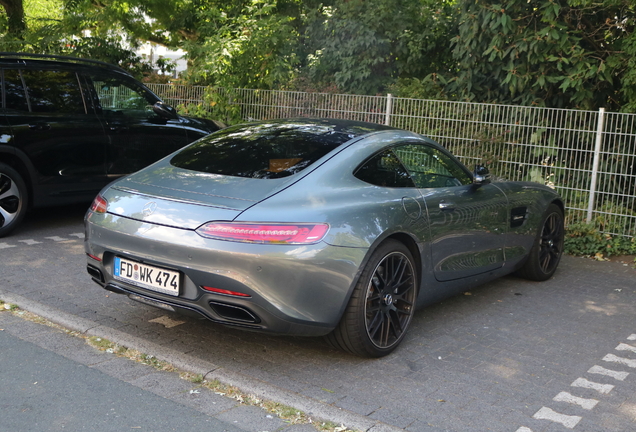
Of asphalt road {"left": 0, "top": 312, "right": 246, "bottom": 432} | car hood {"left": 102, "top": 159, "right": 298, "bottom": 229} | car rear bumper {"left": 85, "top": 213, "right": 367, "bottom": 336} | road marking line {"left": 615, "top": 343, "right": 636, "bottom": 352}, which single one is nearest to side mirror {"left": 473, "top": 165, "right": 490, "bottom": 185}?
road marking line {"left": 615, "top": 343, "right": 636, "bottom": 352}

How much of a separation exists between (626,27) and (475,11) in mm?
2119

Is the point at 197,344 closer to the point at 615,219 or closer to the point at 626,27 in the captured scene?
the point at 615,219

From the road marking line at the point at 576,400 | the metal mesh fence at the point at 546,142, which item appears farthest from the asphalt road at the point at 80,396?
the metal mesh fence at the point at 546,142

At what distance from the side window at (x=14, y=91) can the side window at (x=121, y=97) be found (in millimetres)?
918

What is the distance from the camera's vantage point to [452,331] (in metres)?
4.98

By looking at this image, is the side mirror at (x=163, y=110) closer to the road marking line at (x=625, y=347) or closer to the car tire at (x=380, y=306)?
the car tire at (x=380, y=306)

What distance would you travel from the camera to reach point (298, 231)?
378cm

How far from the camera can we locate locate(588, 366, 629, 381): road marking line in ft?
13.9

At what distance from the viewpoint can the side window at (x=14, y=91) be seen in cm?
716

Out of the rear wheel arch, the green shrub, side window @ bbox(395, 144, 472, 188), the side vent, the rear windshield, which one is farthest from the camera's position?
the green shrub

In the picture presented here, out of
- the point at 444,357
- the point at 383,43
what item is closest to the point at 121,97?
the point at 444,357

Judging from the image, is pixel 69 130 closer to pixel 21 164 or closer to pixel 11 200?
pixel 21 164

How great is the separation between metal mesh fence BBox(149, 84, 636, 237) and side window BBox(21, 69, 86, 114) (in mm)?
3728

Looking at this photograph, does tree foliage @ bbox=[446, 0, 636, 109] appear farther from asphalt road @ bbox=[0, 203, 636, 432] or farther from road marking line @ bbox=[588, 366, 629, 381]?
road marking line @ bbox=[588, 366, 629, 381]
